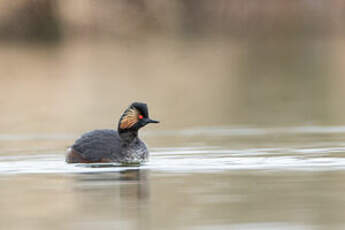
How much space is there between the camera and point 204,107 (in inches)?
890

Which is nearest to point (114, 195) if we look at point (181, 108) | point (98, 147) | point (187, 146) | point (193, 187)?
point (193, 187)

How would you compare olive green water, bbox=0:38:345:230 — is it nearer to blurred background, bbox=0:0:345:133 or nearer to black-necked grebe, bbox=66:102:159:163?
→ blurred background, bbox=0:0:345:133

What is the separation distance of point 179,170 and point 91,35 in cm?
3628

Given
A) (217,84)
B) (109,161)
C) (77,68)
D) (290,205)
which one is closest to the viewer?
(290,205)

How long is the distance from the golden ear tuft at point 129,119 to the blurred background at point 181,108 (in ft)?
1.76

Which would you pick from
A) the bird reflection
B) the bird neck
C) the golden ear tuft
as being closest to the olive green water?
the bird reflection

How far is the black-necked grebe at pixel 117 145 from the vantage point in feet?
45.9

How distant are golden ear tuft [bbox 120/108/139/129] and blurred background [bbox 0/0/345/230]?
535mm

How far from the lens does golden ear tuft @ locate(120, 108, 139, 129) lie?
14469 mm

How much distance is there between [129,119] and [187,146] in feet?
4.22

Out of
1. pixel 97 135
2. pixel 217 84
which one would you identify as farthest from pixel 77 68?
pixel 97 135

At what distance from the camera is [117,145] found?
14.2 metres

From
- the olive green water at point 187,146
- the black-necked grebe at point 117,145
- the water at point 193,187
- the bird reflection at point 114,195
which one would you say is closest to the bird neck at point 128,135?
the black-necked grebe at point 117,145

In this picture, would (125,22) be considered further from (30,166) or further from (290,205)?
(290,205)
